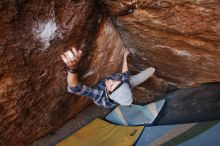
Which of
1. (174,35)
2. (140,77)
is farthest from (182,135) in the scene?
(174,35)

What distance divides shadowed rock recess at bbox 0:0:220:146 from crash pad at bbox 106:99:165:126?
0.42 m

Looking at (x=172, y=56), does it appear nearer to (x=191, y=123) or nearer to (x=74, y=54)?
(x=191, y=123)

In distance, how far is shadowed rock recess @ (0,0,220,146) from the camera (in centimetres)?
224

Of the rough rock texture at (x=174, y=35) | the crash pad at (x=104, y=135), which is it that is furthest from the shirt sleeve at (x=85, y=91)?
the rough rock texture at (x=174, y=35)

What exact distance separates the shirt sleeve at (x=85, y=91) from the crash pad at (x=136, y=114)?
0.74 m

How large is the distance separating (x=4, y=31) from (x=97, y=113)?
1850 millimetres

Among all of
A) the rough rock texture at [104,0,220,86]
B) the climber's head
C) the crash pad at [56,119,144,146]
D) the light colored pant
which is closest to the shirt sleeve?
the climber's head

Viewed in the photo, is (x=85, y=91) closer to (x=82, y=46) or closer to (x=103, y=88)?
(x=103, y=88)

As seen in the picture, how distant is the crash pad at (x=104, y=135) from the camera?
10.2 feet

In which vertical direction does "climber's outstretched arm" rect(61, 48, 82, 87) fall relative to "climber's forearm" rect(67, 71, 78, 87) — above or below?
above

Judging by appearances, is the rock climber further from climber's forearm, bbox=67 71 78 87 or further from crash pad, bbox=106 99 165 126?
crash pad, bbox=106 99 165 126

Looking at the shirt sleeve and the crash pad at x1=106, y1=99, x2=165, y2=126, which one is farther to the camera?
the crash pad at x1=106, y1=99, x2=165, y2=126

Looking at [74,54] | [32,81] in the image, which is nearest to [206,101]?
[74,54]

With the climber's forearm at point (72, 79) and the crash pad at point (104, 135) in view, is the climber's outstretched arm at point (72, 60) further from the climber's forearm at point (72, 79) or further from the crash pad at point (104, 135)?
the crash pad at point (104, 135)
